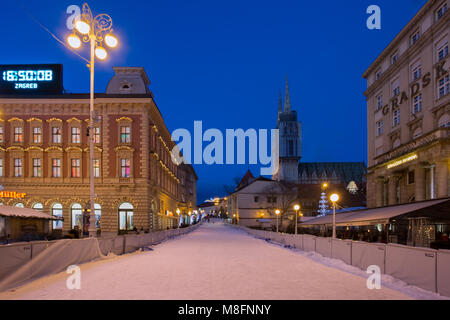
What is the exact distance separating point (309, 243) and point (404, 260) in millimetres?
11700

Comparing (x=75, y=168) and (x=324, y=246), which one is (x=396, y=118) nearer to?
(x=324, y=246)

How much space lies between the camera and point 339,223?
24906 mm

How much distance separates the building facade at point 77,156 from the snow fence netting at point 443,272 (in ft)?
114

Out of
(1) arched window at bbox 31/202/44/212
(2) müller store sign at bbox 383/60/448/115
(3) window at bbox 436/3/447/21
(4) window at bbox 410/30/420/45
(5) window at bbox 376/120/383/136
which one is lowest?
(1) arched window at bbox 31/202/44/212

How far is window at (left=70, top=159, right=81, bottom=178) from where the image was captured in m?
42.1

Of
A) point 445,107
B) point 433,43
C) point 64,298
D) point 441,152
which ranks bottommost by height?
point 64,298

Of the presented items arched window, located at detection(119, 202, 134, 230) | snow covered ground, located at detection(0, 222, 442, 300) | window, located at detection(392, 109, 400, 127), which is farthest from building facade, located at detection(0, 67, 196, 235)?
window, located at detection(392, 109, 400, 127)

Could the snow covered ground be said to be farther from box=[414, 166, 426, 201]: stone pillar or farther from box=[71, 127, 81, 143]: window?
box=[71, 127, 81, 143]: window

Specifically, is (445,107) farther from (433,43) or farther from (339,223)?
(339,223)

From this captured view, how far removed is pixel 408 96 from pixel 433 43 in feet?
19.9

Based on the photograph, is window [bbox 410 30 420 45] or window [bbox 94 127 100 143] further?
window [bbox 94 127 100 143]

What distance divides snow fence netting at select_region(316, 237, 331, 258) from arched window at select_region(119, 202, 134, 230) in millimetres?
25748

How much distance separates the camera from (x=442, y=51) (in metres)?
32.0
